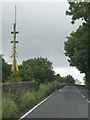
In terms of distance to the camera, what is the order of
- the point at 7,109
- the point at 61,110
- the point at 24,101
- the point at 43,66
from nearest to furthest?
the point at 7,109
the point at 61,110
the point at 24,101
the point at 43,66

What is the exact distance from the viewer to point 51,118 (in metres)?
19.2

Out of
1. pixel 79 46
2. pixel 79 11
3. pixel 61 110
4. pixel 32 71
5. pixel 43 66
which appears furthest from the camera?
pixel 43 66

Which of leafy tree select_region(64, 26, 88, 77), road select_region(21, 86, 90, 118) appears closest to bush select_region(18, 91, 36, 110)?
road select_region(21, 86, 90, 118)

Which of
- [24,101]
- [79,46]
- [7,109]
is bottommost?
[7,109]

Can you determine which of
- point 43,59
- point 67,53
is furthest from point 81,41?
point 43,59

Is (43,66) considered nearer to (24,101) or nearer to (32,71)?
(32,71)

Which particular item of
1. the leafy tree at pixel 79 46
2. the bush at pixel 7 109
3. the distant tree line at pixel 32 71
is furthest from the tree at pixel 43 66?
the bush at pixel 7 109

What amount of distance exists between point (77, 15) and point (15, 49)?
10804 mm

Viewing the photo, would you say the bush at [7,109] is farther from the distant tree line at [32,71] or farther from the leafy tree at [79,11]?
the leafy tree at [79,11]

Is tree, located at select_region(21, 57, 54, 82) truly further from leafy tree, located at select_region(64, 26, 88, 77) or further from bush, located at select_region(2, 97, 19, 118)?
bush, located at select_region(2, 97, 19, 118)

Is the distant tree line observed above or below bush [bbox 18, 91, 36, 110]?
above

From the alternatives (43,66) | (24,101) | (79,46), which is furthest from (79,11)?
(43,66)

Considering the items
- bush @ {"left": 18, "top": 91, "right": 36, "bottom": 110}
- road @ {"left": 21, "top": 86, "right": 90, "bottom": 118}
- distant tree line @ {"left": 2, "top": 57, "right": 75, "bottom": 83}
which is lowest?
road @ {"left": 21, "top": 86, "right": 90, "bottom": 118}

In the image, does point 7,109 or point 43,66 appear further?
point 43,66
